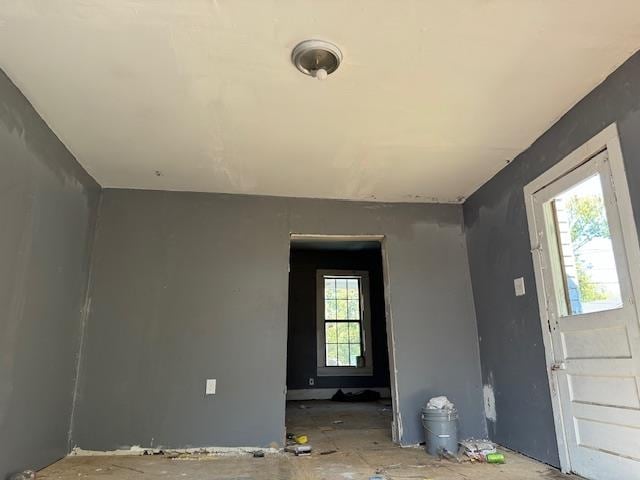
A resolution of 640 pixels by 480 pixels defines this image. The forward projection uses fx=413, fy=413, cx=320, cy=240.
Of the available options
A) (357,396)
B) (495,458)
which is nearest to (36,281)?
(495,458)

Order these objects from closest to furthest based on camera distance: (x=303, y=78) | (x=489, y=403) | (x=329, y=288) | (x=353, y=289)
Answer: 1. (x=303, y=78)
2. (x=489, y=403)
3. (x=329, y=288)
4. (x=353, y=289)

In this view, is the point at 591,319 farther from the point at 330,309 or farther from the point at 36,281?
the point at 330,309

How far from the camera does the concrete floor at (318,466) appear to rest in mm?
2713

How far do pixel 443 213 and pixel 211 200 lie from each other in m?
2.30

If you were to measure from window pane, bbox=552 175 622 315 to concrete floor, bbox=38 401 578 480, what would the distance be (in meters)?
1.12

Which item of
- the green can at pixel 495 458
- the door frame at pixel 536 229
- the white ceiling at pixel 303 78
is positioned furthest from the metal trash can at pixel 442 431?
the white ceiling at pixel 303 78

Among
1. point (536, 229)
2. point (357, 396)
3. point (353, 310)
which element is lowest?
point (357, 396)

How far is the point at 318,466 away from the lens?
117 inches

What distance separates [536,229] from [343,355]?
5.10 metres

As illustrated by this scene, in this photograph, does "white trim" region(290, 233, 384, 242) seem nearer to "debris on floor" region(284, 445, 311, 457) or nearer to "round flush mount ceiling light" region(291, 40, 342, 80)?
"debris on floor" region(284, 445, 311, 457)

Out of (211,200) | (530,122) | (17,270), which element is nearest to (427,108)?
(530,122)

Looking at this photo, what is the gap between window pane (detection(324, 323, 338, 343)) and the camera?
7.48 meters

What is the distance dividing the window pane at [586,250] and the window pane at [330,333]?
5.11 meters

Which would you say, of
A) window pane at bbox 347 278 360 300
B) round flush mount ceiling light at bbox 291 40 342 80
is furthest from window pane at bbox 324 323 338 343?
round flush mount ceiling light at bbox 291 40 342 80
